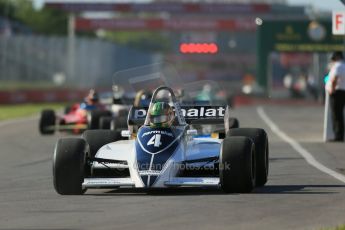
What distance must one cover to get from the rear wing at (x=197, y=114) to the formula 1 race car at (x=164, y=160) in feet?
3.65

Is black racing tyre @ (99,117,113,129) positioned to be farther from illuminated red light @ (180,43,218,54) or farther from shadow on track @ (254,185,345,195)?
illuminated red light @ (180,43,218,54)

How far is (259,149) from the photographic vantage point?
1520 centimetres

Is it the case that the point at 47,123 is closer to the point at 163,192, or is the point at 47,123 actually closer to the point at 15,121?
the point at 15,121

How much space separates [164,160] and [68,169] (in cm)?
103

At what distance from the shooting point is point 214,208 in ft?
40.2

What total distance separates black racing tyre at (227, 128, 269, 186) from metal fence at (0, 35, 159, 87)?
142ft

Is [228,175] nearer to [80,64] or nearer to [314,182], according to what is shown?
[314,182]

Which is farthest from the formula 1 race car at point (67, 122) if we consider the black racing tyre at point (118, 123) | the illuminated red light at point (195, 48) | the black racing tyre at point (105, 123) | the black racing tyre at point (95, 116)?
the illuminated red light at point (195, 48)

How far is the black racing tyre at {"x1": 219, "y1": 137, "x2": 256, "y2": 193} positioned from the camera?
13.7 metres

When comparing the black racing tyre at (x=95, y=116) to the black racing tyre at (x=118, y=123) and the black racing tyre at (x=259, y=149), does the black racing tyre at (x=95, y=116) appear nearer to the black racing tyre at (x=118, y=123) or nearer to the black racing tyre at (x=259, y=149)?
the black racing tyre at (x=118, y=123)

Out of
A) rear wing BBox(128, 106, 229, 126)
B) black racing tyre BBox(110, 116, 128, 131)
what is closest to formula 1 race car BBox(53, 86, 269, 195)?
rear wing BBox(128, 106, 229, 126)

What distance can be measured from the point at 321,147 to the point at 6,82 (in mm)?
36920

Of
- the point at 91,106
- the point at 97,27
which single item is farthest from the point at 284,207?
the point at 97,27

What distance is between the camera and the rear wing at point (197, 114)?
1661cm
